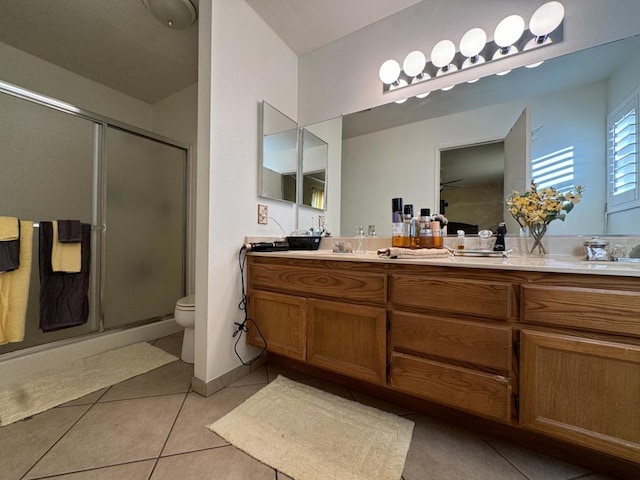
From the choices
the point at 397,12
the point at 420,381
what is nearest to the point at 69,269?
the point at 420,381

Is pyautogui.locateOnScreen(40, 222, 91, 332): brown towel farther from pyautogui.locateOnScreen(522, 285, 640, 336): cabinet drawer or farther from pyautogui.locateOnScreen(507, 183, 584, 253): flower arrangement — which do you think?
pyautogui.locateOnScreen(507, 183, 584, 253): flower arrangement

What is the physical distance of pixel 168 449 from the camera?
1019mm

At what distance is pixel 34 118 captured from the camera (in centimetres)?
193

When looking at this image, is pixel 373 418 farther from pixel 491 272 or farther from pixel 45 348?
pixel 45 348

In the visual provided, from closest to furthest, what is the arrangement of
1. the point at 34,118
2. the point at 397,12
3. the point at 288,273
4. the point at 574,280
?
the point at 574,280 < the point at 288,273 < the point at 397,12 < the point at 34,118

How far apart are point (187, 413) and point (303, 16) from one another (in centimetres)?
252

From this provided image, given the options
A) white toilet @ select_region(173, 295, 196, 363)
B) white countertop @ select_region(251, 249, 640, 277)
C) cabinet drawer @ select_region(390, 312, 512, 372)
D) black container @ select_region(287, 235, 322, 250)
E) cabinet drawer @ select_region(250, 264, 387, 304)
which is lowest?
white toilet @ select_region(173, 295, 196, 363)

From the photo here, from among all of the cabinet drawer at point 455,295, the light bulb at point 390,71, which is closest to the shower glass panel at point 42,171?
the light bulb at point 390,71

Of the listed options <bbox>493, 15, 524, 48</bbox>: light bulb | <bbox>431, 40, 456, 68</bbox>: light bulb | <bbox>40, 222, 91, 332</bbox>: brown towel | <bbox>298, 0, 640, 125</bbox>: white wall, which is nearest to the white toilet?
<bbox>40, 222, 91, 332</bbox>: brown towel

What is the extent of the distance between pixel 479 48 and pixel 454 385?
5.77 feet

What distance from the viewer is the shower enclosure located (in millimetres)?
1878

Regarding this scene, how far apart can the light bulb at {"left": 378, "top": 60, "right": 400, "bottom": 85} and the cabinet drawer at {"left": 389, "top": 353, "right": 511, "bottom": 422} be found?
5.54ft

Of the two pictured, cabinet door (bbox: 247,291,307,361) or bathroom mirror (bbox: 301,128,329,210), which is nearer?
cabinet door (bbox: 247,291,307,361)

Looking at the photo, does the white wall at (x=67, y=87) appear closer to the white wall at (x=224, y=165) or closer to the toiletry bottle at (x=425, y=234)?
the white wall at (x=224, y=165)
